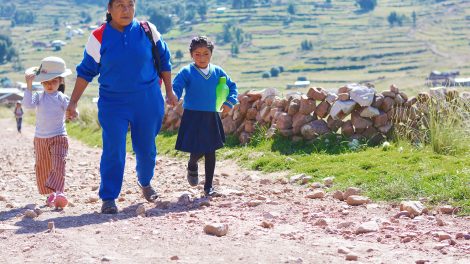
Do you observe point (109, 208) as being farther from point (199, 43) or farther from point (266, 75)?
point (266, 75)

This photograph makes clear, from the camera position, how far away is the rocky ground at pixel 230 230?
557 centimetres

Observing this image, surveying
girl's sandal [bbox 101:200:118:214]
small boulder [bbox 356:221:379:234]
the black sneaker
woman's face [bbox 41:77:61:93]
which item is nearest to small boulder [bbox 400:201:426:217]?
small boulder [bbox 356:221:379:234]

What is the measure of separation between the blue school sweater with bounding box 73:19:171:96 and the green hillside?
3496 inches

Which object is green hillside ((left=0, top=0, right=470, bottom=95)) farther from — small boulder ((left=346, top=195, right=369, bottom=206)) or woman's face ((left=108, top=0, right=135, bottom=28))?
woman's face ((left=108, top=0, right=135, bottom=28))

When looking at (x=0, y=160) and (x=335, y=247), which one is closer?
(x=335, y=247)

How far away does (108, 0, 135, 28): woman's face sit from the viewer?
294 inches

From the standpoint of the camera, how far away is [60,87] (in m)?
8.50

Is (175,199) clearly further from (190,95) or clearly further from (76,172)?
(76,172)

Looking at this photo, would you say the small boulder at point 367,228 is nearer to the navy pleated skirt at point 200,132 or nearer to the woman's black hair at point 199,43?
the navy pleated skirt at point 200,132

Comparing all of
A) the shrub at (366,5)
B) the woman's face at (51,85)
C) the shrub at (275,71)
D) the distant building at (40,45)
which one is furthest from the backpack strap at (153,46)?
the shrub at (366,5)

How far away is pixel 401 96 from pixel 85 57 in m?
5.54

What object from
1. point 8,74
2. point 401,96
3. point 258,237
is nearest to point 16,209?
point 258,237

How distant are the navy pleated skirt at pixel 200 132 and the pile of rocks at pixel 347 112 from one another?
349 cm

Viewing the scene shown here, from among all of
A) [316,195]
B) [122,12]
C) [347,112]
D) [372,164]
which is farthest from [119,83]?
[347,112]
